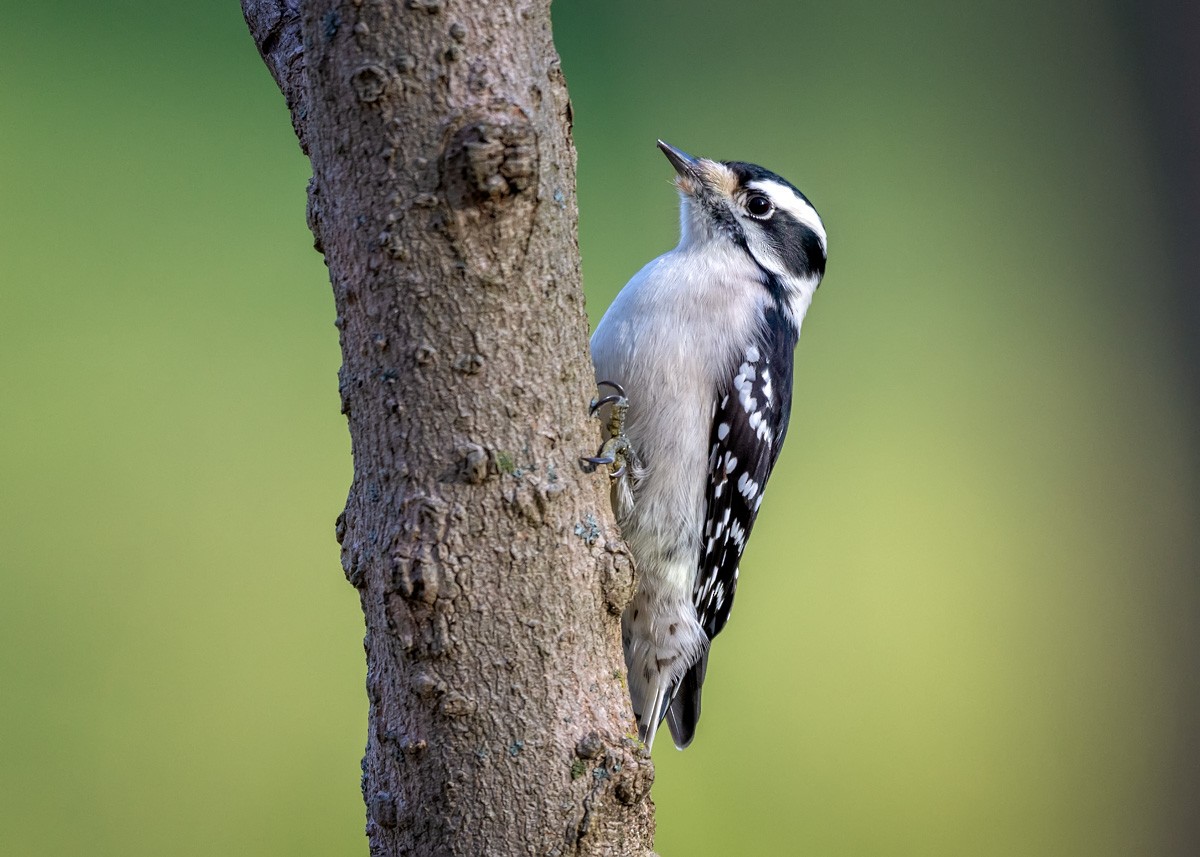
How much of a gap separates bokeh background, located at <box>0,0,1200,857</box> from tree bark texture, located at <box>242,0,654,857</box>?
4.67 ft

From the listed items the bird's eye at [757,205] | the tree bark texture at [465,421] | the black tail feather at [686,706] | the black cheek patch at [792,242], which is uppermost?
the bird's eye at [757,205]

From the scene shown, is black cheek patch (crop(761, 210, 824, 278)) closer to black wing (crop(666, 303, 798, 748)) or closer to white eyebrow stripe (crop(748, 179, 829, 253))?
white eyebrow stripe (crop(748, 179, 829, 253))

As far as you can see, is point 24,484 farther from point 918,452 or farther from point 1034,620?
point 1034,620

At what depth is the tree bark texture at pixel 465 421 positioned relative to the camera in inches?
41.4

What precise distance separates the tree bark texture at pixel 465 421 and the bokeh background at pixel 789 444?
1.42 meters

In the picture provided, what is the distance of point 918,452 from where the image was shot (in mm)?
2836

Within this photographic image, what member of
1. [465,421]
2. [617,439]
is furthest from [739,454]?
[465,421]

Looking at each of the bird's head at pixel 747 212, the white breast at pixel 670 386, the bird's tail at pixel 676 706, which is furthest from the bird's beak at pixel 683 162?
the bird's tail at pixel 676 706

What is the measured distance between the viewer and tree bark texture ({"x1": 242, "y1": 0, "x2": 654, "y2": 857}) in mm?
1053

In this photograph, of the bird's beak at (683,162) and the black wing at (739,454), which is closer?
the black wing at (739,454)

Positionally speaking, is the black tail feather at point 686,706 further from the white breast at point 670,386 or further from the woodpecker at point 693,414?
the white breast at point 670,386

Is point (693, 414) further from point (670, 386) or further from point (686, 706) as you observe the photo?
point (686, 706)

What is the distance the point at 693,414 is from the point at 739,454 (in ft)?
0.39

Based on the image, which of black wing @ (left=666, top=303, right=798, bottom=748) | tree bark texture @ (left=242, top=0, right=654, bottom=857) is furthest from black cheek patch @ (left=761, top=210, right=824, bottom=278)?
tree bark texture @ (left=242, top=0, right=654, bottom=857)
